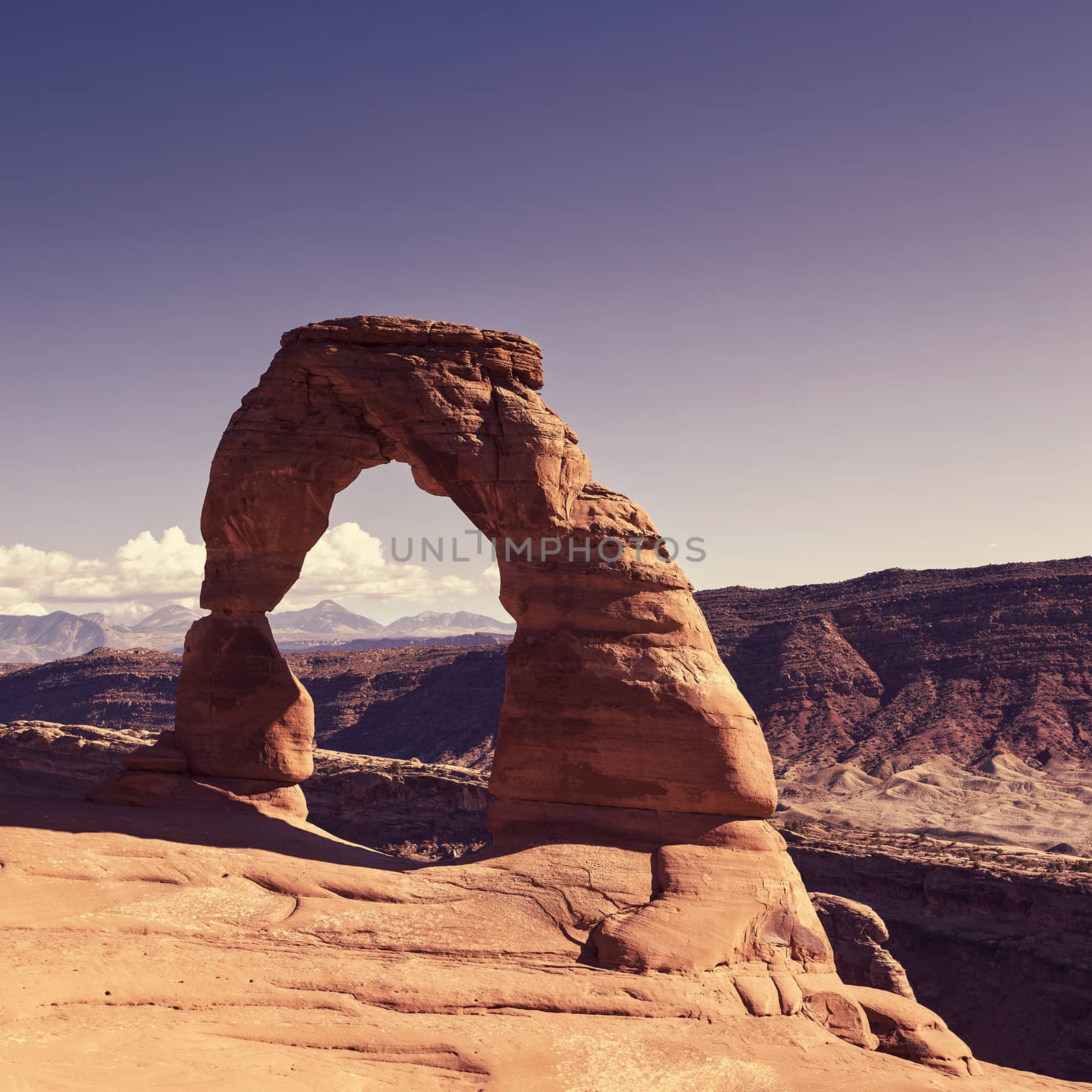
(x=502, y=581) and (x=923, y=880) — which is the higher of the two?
(x=502, y=581)

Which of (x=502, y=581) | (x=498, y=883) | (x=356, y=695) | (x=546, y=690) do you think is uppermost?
(x=502, y=581)

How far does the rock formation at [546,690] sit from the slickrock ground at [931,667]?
49.2 metres

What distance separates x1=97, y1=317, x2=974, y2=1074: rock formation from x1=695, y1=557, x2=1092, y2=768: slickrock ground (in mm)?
49250

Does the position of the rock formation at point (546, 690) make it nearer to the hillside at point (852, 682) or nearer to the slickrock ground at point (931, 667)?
the hillside at point (852, 682)

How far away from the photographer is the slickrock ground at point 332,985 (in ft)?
36.7

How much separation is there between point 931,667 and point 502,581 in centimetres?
5972

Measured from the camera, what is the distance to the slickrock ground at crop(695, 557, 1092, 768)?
6450 cm

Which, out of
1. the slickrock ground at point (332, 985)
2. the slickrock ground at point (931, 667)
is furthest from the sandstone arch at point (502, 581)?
the slickrock ground at point (931, 667)

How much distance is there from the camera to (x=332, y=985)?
42.4ft

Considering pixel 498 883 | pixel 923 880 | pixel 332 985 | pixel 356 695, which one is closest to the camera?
pixel 332 985

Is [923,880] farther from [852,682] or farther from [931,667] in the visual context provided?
[931,667]

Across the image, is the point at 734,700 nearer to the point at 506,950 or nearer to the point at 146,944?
the point at 506,950

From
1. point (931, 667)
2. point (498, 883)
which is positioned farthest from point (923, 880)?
point (931, 667)

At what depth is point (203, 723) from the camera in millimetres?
19703
